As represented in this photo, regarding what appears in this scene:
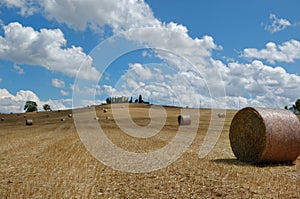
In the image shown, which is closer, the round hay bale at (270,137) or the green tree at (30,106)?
the round hay bale at (270,137)

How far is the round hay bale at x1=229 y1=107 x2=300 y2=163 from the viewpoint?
12.1m

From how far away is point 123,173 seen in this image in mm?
10398

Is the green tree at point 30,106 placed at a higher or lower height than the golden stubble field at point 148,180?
higher

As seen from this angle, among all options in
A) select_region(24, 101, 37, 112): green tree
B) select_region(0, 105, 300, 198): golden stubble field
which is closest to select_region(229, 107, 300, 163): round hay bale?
select_region(0, 105, 300, 198): golden stubble field

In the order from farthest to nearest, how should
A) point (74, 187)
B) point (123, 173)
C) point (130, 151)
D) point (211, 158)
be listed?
point (130, 151)
point (211, 158)
point (123, 173)
point (74, 187)

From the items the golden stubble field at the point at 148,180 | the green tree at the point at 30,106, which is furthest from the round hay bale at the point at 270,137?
the green tree at the point at 30,106

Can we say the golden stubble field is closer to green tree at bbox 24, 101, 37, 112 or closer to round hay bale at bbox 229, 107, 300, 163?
round hay bale at bbox 229, 107, 300, 163

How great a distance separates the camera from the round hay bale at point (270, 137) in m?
12.1

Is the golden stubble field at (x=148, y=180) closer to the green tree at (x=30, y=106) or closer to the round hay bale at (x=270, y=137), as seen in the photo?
the round hay bale at (x=270, y=137)

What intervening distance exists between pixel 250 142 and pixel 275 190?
4790 mm

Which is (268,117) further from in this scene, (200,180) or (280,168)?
(200,180)

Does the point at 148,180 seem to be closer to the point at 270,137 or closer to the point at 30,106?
the point at 270,137

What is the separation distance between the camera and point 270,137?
12.1 m

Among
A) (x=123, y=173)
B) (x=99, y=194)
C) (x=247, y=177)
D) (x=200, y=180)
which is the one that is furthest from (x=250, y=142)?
(x=99, y=194)
